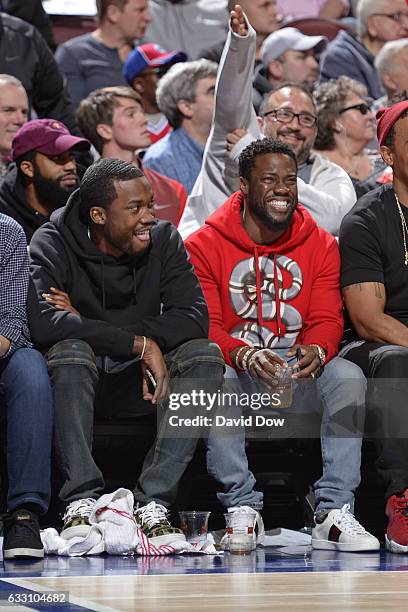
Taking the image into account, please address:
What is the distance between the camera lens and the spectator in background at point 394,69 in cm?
789

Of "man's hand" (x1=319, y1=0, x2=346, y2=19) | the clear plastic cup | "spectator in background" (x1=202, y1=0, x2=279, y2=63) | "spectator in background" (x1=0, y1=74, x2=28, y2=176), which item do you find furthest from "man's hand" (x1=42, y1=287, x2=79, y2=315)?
"man's hand" (x1=319, y1=0, x2=346, y2=19)

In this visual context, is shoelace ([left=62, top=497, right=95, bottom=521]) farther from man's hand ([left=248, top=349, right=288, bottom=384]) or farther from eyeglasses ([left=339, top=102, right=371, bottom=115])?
eyeglasses ([left=339, top=102, right=371, bottom=115])

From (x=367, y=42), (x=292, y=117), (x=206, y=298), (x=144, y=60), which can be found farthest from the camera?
(x=367, y=42)

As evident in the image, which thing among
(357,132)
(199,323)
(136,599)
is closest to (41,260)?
(199,323)

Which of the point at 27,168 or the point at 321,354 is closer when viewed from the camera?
the point at 321,354

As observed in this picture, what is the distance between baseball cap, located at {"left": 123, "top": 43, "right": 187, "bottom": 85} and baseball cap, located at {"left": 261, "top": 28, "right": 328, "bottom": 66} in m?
0.57

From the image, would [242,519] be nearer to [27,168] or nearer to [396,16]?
[27,168]

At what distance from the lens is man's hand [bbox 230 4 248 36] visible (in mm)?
5391

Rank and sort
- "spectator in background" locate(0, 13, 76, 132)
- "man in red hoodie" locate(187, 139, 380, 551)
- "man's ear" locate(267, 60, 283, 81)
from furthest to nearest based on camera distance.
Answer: "man's ear" locate(267, 60, 283, 81) → "spectator in background" locate(0, 13, 76, 132) → "man in red hoodie" locate(187, 139, 380, 551)

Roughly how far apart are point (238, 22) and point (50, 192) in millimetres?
1064

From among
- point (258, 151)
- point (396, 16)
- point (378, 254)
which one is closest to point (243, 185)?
point (258, 151)

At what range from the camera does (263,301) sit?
5.11 meters

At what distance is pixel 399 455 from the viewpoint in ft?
15.2

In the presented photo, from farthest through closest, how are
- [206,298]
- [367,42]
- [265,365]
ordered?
[367,42]
[206,298]
[265,365]
